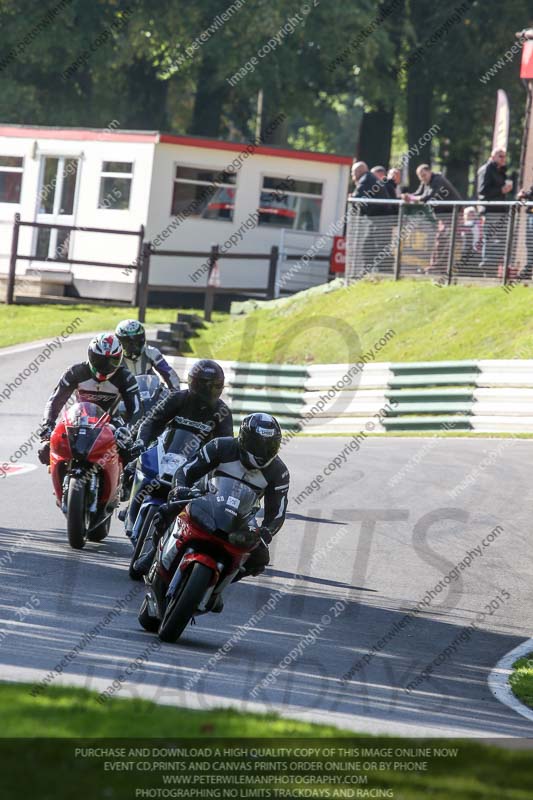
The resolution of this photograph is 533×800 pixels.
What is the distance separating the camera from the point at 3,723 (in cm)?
586

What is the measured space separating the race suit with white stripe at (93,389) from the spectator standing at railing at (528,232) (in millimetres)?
11398

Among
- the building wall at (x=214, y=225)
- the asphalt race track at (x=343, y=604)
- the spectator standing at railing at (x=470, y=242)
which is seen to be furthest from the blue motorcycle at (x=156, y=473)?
the building wall at (x=214, y=225)

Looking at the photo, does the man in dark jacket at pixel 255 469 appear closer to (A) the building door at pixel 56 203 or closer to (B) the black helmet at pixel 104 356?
(B) the black helmet at pixel 104 356

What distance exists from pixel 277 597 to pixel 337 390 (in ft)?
36.0

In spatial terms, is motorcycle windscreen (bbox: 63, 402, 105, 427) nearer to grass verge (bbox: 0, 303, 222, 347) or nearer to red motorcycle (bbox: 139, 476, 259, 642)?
red motorcycle (bbox: 139, 476, 259, 642)

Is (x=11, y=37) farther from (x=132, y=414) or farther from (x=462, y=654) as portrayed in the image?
(x=462, y=654)

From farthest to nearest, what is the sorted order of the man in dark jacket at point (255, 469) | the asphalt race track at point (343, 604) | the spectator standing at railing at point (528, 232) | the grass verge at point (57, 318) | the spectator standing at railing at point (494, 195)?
the grass verge at point (57, 318) → the spectator standing at railing at point (494, 195) → the spectator standing at railing at point (528, 232) → the man in dark jacket at point (255, 469) → the asphalt race track at point (343, 604)

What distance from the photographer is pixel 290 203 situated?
35500mm

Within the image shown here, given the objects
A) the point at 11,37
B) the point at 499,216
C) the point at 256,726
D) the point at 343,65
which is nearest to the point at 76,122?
the point at 11,37

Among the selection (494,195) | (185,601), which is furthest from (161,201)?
(185,601)

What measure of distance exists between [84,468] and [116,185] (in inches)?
929

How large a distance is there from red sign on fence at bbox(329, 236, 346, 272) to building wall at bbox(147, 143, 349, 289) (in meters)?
2.07

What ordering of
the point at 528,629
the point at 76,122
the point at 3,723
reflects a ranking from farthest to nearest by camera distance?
the point at 76,122
the point at 528,629
the point at 3,723

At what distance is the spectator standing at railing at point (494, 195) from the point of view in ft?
76.4
